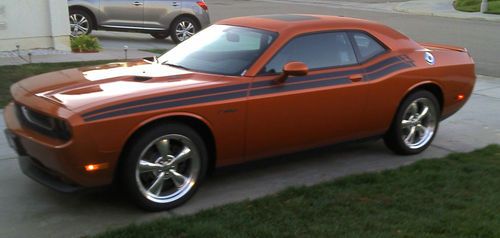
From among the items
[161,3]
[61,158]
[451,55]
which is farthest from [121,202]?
[161,3]

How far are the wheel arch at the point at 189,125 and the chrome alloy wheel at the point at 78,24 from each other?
10.1 metres

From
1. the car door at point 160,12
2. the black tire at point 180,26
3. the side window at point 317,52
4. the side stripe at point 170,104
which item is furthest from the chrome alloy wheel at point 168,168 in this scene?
the car door at point 160,12

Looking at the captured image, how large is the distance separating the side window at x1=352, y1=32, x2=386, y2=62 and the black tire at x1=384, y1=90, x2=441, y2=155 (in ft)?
1.89

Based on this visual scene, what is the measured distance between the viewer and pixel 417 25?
66.6 feet

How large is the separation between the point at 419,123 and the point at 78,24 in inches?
396

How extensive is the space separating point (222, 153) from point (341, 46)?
1.63 m

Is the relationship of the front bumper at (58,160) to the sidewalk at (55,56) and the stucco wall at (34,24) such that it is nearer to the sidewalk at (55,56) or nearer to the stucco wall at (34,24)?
the sidewalk at (55,56)

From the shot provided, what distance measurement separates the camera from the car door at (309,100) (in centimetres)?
482


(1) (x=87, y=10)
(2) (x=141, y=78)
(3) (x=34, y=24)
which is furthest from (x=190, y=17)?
(2) (x=141, y=78)

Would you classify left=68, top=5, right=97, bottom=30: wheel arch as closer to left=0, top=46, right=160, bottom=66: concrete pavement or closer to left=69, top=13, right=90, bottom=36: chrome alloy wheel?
left=69, top=13, right=90, bottom=36: chrome alloy wheel

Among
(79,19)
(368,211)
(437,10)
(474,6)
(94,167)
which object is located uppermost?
(94,167)

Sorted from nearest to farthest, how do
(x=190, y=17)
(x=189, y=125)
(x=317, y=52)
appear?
(x=189, y=125), (x=317, y=52), (x=190, y=17)

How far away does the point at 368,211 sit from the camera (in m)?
4.38

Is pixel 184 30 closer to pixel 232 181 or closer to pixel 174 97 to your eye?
pixel 232 181
